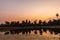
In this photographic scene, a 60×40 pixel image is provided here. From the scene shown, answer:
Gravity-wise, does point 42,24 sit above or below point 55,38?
above

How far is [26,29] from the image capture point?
548 cm

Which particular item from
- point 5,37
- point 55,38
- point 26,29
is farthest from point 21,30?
point 55,38

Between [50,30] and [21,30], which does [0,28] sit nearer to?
[21,30]

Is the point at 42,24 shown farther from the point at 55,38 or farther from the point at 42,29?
the point at 55,38

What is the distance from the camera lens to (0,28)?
17.8 ft

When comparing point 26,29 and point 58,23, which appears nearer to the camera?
point 58,23

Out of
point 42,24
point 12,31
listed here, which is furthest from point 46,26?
point 12,31

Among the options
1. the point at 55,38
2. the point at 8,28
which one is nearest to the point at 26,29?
the point at 8,28

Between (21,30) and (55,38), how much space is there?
3.48ft

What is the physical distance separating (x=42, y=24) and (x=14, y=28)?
81 cm

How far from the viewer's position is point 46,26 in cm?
530

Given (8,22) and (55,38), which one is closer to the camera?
(55,38)

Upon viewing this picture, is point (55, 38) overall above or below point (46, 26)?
below

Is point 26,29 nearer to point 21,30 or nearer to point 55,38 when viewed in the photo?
point 21,30
